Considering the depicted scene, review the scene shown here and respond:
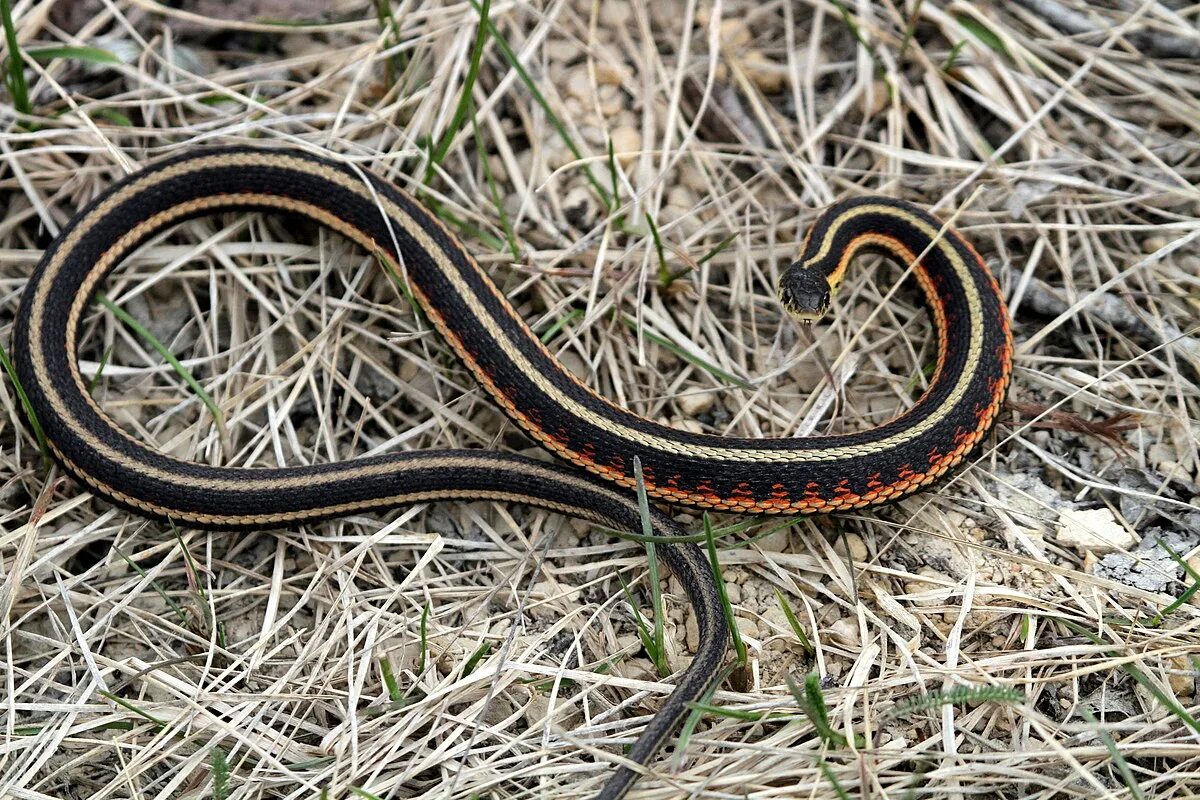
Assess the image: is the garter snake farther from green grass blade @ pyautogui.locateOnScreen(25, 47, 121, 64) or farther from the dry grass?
green grass blade @ pyautogui.locateOnScreen(25, 47, 121, 64)

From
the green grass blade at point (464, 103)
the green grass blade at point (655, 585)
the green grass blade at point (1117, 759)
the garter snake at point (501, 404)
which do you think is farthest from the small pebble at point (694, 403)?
the green grass blade at point (1117, 759)

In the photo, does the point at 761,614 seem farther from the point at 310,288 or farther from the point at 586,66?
the point at 586,66

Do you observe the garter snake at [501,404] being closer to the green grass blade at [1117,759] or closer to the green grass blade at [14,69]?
the green grass blade at [14,69]

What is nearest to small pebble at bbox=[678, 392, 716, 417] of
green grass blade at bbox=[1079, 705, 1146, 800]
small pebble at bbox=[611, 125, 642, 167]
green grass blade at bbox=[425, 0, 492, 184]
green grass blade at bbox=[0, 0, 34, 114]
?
small pebble at bbox=[611, 125, 642, 167]

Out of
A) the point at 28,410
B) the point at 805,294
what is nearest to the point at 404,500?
the point at 28,410

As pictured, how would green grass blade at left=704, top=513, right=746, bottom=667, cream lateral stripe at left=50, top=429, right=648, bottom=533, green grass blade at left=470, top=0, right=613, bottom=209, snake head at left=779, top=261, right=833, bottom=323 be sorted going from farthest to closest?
green grass blade at left=470, top=0, right=613, bottom=209 < snake head at left=779, top=261, right=833, bottom=323 < cream lateral stripe at left=50, top=429, right=648, bottom=533 < green grass blade at left=704, top=513, right=746, bottom=667

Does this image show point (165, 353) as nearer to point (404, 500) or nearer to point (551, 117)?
point (404, 500)

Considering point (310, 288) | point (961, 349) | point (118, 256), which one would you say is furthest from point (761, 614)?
point (118, 256)

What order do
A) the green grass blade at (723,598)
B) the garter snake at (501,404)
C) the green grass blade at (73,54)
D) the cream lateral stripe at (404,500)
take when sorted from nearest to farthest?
the green grass blade at (723,598) < the garter snake at (501,404) < the cream lateral stripe at (404,500) < the green grass blade at (73,54)
